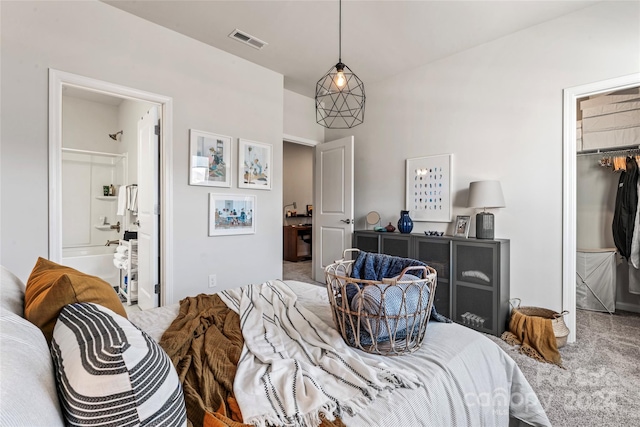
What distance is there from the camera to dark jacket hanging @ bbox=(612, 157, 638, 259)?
3.14m

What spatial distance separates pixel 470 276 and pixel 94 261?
191 inches

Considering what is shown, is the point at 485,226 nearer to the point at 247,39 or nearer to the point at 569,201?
the point at 569,201

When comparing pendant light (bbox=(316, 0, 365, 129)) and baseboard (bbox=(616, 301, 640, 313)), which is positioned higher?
pendant light (bbox=(316, 0, 365, 129))

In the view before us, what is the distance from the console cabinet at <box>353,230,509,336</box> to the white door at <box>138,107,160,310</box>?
2584mm

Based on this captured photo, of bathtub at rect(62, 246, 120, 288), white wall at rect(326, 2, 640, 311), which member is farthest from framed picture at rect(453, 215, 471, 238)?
bathtub at rect(62, 246, 120, 288)

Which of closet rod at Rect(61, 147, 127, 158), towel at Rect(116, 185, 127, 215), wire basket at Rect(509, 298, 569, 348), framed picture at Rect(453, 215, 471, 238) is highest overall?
closet rod at Rect(61, 147, 127, 158)

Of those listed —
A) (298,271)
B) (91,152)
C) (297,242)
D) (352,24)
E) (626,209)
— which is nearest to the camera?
(352,24)

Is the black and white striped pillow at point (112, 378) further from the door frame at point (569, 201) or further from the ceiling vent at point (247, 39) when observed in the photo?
the door frame at point (569, 201)

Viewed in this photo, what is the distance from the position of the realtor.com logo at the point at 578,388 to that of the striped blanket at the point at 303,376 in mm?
1504

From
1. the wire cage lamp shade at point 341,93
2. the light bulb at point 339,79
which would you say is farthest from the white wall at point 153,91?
the light bulb at point 339,79

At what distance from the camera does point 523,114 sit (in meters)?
2.80

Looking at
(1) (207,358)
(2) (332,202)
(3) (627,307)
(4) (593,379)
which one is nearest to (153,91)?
(2) (332,202)

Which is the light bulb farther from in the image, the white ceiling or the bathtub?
the bathtub

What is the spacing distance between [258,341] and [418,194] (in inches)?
112
